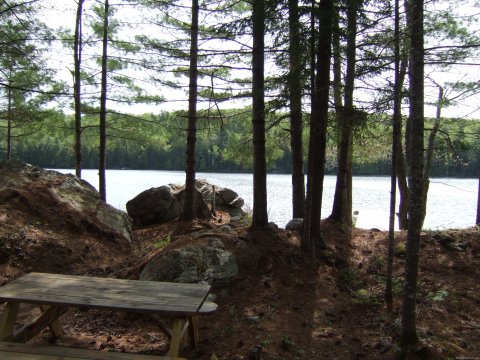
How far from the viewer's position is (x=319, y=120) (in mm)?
6090

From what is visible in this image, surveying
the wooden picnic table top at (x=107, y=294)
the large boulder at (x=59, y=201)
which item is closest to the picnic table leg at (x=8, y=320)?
the wooden picnic table top at (x=107, y=294)

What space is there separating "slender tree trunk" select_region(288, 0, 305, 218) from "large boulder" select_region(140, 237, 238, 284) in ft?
8.68

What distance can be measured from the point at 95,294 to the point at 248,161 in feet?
22.2

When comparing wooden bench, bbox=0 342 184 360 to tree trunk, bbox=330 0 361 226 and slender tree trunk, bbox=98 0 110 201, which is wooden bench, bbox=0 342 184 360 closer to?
tree trunk, bbox=330 0 361 226

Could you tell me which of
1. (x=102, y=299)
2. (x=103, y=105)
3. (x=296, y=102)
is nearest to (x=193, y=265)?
(x=102, y=299)

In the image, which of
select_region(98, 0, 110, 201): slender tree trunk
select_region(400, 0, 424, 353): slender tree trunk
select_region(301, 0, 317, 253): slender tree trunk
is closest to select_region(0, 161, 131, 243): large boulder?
select_region(98, 0, 110, 201): slender tree trunk

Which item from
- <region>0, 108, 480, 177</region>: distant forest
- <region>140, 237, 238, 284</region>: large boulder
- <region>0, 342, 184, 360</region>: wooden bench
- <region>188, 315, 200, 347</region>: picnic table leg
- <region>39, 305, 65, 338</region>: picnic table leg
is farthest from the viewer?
<region>0, 108, 480, 177</region>: distant forest

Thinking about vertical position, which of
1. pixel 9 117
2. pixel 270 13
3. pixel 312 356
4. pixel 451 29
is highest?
pixel 451 29

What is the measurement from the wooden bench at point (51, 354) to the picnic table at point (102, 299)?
1.07ft

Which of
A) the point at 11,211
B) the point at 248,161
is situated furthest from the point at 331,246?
the point at 11,211

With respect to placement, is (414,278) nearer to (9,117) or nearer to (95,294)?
(95,294)

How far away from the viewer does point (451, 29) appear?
974 cm

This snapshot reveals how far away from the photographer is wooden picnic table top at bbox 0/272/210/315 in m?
3.17

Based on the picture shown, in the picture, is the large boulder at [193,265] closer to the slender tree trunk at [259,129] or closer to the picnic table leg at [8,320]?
the slender tree trunk at [259,129]
